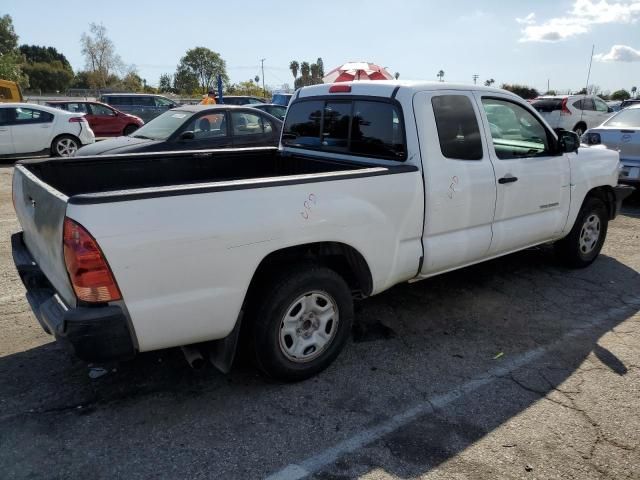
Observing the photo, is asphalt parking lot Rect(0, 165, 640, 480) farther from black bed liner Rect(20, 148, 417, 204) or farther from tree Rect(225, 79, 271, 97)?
tree Rect(225, 79, 271, 97)

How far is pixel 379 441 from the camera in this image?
2.73 metres

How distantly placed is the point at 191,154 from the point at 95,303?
2.27 metres

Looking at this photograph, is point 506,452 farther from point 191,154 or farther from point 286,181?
point 191,154

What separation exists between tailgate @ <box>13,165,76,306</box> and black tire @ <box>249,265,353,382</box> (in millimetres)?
1045

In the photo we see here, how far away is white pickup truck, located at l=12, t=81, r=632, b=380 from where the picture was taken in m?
2.45

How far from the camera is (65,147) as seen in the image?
42.5ft

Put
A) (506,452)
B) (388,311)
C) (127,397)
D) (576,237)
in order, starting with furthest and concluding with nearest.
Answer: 1. (576,237)
2. (388,311)
3. (127,397)
4. (506,452)

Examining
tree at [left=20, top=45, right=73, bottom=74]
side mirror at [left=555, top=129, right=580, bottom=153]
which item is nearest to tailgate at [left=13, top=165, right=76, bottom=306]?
side mirror at [left=555, top=129, right=580, bottom=153]

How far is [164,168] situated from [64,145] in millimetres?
10304

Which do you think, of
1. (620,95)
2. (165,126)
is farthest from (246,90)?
(165,126)

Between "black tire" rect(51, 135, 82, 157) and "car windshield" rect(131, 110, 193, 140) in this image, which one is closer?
A: "car windshield" rect(131, 110, 193, 140)

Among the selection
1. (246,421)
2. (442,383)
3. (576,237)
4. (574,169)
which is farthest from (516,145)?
(246,421)

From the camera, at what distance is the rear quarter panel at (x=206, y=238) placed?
2.39 metres

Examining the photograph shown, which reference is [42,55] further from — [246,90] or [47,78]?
[246,90]
